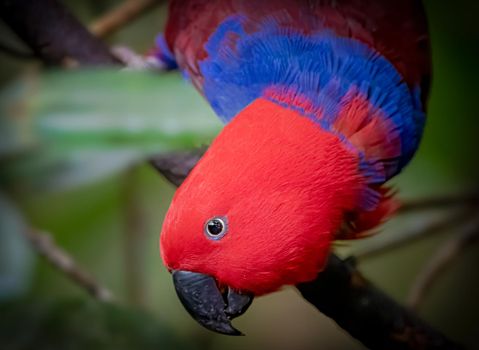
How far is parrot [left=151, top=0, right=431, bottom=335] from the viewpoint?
1.18 m

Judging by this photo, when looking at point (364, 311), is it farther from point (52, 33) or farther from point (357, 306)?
point (52, 33)

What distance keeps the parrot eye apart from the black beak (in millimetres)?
100

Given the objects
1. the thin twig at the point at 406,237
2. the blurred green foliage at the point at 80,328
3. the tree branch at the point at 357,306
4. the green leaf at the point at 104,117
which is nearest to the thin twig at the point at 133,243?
the blurred green foliage at the point at 80,328

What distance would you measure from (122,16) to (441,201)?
100 cm

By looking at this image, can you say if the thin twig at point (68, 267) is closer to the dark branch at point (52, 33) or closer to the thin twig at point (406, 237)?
the dark branch at point (52, 33)

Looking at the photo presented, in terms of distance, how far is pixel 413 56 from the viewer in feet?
5.20

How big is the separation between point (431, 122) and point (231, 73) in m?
1.04

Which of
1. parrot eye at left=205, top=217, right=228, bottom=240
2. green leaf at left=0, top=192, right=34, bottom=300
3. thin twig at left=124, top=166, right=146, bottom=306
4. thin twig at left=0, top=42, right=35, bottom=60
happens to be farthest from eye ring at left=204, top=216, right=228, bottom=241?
thin twig at left=124, top=166, right=146, bottom=306

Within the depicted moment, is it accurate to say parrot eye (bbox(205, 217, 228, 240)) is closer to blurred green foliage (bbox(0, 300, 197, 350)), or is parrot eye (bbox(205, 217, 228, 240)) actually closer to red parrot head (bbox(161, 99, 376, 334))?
red parrot head (bbox(161, 99, 376, 334))

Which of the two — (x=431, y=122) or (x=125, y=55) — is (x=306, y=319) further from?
(x=125, y=55)

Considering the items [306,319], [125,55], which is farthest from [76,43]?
[306,319]

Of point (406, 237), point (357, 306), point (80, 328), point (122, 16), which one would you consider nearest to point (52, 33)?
point (122, 16)

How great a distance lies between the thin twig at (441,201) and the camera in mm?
1992

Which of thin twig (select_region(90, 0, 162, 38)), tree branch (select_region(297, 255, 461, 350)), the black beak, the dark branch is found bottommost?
tree branch (select_region(297, 255, 461, 350))
